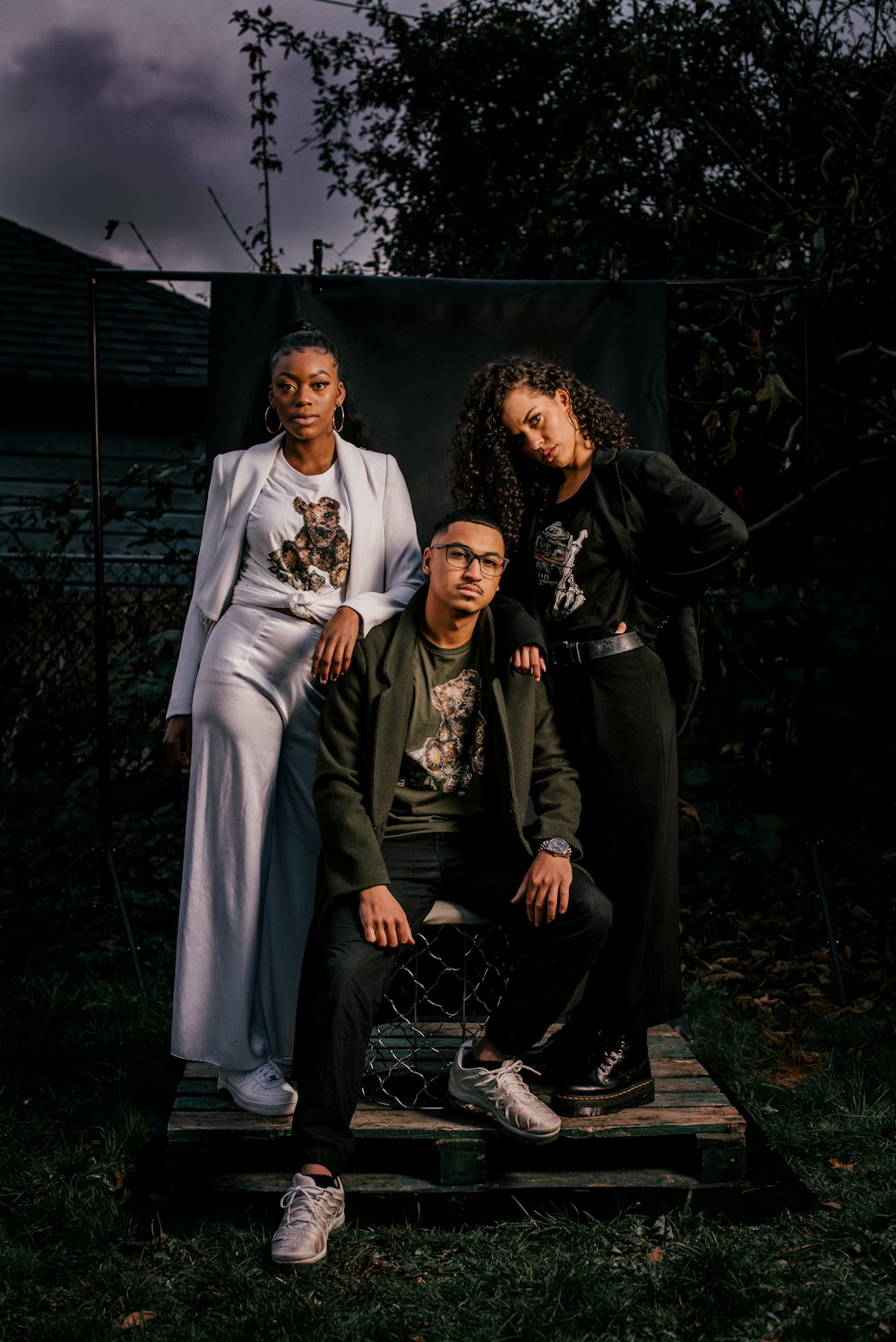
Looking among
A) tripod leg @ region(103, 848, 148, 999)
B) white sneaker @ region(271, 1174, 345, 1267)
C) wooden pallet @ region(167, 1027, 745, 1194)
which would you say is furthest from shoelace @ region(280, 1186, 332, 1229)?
tripod leg @ region(103, 848, 148, 999)

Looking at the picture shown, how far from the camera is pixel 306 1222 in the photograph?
248cm

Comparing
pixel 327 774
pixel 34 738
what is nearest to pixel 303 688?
pixel 327 774

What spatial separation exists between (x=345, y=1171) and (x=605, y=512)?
1768 mm

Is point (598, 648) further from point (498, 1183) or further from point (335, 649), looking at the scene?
point (498, 1183)

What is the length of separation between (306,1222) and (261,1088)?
1.73 ft

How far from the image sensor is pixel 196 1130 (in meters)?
2.78

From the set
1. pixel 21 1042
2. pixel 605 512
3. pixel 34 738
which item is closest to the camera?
pixel 605 512

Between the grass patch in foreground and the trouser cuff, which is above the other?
the trouser cuff

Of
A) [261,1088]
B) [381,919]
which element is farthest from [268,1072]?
[381,919]

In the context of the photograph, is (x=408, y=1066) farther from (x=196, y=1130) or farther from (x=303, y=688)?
(x=303, y=688)

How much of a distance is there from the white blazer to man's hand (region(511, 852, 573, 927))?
792 millimetres

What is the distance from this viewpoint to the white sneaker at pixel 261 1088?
2.92 meters

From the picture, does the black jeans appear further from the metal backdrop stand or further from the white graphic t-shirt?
the metal backdrop stand

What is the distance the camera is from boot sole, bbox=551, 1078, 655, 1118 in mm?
2859
